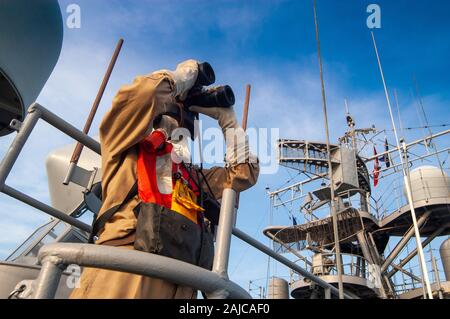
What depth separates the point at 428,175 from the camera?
1608 cm

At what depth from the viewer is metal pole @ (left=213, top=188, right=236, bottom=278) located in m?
1.29

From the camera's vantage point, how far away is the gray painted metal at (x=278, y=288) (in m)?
16.3

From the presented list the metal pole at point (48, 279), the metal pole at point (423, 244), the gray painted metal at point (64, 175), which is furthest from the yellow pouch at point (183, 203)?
the metal pole at point (423, 244)

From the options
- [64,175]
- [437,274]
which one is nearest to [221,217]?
[64,175]

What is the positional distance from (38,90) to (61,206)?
2.99m

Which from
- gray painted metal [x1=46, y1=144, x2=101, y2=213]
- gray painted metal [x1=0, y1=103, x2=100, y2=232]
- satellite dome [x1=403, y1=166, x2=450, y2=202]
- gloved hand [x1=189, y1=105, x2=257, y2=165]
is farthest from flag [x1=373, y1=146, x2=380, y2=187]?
gray painted metal [x1=0, y1=103, x2=100, y2=232]

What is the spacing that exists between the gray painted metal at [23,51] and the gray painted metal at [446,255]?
50.3ft

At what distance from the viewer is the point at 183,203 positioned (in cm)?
188

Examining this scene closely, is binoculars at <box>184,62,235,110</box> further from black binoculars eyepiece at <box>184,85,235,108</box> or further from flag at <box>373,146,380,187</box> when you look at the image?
flag at <box>373,146,380,187</box>

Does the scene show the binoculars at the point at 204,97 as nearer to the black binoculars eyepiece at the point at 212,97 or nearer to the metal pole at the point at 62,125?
the black binoculars eyepiece at the point at 212,97

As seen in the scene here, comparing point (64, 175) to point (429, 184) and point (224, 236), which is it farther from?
point (429, 184)

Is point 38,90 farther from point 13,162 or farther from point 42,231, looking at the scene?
point 13,162

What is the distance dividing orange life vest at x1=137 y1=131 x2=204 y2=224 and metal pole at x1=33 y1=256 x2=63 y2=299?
0.73 m

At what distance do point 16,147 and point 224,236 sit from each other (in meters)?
1.04
